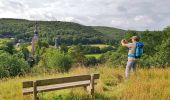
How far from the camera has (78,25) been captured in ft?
589

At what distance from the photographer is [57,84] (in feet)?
34.0

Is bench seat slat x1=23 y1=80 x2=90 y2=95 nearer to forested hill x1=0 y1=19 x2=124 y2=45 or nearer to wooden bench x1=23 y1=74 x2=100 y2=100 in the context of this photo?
wooden bench x1=23 y1=74 x2=100 y2=100

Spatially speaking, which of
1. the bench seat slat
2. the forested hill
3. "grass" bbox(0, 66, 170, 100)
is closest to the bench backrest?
the bench seat slat

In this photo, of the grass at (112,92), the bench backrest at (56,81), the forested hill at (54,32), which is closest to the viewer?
the bench backrest at (56,81)

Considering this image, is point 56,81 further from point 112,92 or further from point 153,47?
point 153,47

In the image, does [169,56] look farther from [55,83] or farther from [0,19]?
[0,19]

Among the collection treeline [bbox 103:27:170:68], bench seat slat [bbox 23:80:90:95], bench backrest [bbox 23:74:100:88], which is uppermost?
bench backrest [bbox 23:74:100:88]

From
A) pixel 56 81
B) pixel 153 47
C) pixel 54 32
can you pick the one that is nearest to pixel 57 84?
pixel 56 81

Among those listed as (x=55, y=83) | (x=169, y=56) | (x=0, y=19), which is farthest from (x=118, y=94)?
(x=0, y=19)

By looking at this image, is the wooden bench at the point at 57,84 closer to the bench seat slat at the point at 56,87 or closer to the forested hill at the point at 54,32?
the bench seat slat at the point at 56,87

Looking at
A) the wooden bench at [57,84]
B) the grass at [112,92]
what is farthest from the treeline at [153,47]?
the wooden bench at [57,84]

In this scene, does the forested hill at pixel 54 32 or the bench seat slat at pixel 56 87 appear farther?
the forested hill at pixel 54 32

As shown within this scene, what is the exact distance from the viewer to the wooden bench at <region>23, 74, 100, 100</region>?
31.6 ft

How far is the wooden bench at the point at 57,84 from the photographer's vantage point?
9.63m
